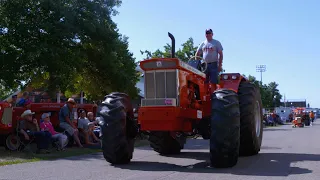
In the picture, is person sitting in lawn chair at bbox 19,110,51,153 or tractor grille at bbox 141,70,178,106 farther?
person sitting in lawn chair at bbox 19,110,51,153

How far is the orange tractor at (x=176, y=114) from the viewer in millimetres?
7750

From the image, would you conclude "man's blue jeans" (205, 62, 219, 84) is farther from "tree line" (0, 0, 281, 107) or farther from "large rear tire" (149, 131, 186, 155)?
"tree line" (0, 0, 281, 107)

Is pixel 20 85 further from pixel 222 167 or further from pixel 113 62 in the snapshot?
pixel 222 167

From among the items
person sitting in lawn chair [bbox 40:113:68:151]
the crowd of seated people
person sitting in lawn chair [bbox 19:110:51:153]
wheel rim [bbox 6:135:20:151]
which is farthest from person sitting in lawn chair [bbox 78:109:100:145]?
wheel rim [bbox 6:135:20:151]

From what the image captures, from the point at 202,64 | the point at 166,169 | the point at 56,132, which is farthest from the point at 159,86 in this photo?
the point at 56,132

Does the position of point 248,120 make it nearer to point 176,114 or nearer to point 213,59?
point 213,59

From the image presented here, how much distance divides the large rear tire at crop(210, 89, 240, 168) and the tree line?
11.0 metres

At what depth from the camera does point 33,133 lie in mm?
11539

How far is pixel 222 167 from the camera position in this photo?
7.88m

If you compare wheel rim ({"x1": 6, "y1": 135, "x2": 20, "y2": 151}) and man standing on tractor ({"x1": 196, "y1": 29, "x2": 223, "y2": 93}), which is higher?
man standing on tractor ({"x1": 196, "y1": 29, "x2": 223, "y2": 93})

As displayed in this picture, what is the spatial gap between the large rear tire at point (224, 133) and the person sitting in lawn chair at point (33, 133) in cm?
546

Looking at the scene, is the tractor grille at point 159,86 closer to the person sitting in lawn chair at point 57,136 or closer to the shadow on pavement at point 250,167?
the shadow on pavement at point 250,167

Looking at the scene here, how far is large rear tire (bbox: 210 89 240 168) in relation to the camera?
765 cm

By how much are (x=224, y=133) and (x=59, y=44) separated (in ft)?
40.0
